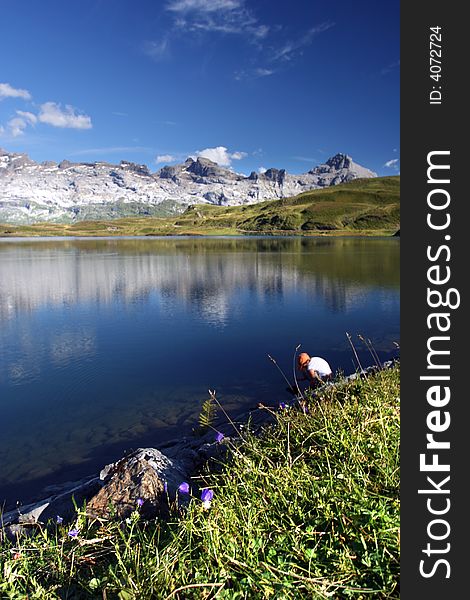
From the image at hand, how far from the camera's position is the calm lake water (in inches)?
502

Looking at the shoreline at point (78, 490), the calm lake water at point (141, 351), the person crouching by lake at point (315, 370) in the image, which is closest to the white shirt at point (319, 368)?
the person crouching by lake at point (315, 370)

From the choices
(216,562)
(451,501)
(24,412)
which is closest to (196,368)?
(24,412)

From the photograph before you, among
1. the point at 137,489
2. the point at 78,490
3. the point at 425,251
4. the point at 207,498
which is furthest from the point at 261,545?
the point at 78,490

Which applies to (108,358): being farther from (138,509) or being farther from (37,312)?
(138,509)

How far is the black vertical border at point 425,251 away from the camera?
220 centimetres

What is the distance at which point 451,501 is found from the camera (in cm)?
220

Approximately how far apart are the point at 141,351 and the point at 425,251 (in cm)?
2140

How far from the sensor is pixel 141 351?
22.4 m

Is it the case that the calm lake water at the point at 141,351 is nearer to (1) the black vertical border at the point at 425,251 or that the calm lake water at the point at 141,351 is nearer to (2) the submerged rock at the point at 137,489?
(2) the submerged rock at the point at 137,489

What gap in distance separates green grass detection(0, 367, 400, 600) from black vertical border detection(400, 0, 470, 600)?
1383 millimetres

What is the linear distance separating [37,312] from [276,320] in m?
20.0

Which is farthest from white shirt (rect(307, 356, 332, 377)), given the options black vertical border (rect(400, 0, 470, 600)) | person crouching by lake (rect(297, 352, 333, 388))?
black vertical border (rect(400, 0, 470, 600))

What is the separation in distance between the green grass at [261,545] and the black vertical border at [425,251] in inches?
54.5

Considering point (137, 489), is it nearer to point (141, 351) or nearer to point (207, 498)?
point (207, 498)
